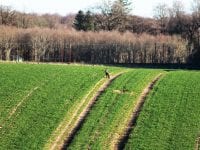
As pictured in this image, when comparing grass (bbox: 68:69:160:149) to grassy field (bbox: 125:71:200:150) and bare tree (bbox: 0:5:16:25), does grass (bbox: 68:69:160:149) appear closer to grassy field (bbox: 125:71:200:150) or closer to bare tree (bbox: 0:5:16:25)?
grassy field (bbox: 125:71:200:150)

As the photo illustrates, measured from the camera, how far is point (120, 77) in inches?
1901

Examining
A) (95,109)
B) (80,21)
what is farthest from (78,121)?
(80,21)

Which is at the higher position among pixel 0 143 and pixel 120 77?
pixel 120 77

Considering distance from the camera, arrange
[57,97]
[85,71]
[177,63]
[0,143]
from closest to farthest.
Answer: [0,143]
[57,97]
[85,71]
[177,63]

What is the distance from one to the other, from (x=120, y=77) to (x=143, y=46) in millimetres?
38429

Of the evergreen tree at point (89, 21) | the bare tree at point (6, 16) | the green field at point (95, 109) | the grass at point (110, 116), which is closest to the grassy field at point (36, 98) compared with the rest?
the green field at point (95, 109)

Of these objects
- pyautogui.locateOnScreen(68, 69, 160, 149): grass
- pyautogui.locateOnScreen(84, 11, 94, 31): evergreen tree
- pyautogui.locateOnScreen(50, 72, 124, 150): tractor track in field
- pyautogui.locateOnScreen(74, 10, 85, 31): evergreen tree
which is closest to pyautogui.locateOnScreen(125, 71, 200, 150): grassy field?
pyautogui.locateOnScreen(68, 69, 160, 149): grass

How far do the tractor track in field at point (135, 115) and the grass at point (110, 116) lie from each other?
279 millimetres

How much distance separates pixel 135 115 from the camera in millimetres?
39125

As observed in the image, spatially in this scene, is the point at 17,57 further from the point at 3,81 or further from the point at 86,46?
the point at 3,81

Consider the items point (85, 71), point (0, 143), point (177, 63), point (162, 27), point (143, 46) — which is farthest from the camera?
point (162, 27)

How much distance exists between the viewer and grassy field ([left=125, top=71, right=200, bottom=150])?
3462 centimetres

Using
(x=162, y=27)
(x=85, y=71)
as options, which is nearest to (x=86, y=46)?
(x=162, y=27)

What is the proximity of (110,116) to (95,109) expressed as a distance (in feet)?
5.99
